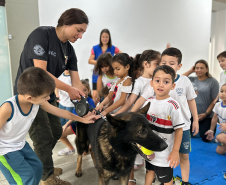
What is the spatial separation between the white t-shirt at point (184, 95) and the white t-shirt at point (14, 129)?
1.46 m

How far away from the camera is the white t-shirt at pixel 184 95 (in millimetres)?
2004

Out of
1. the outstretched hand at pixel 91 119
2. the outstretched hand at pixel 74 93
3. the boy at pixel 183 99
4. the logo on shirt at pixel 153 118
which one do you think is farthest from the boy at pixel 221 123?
the outstretched hand at pixel 74 93

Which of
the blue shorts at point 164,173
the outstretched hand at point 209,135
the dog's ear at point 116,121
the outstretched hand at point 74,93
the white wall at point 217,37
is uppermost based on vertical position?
the white wall at point 217,37

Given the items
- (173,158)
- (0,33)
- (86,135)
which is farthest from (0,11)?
(173,158)

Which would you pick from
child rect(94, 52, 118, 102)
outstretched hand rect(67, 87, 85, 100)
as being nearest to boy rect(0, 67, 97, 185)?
outstretched hand rect(67, 87, 85, 100)

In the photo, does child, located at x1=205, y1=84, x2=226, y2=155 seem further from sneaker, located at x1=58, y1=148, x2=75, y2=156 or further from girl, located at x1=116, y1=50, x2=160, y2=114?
sneaker, located at x1=58, y1=148, x2=75, y2=156

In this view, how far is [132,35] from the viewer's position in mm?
6105

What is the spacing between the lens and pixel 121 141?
5.20 ft

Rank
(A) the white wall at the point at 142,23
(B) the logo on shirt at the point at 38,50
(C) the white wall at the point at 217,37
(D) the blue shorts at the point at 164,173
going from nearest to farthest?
(D) the blue shorts at the point at 164,173 → (B) the logo on shirt at the point at 38,50 → (A) the white wall at the point at 142,23 → (C) the white wall at the point at 217,37

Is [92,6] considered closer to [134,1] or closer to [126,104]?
[134,1]

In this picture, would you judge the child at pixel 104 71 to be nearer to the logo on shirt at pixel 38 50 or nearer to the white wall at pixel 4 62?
the logo on shirt at pixel 38 50

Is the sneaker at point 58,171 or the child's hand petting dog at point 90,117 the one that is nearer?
the child's hand petting dog at point 90,117

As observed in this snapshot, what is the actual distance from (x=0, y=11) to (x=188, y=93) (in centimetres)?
388

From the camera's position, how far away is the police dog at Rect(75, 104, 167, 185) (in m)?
1.50
